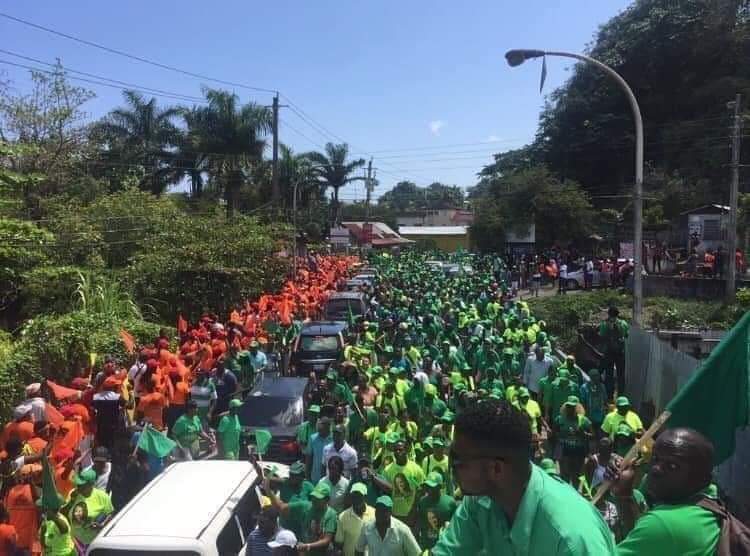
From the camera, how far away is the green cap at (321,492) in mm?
6034

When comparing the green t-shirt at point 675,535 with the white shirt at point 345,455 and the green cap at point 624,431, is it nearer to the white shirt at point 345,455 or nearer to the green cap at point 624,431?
the green cap at point 624,431

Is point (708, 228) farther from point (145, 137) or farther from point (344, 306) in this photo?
point (145, 137)

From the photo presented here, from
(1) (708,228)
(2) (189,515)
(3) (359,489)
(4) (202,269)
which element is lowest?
(3) (359,489)

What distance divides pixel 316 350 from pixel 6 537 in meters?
8.13

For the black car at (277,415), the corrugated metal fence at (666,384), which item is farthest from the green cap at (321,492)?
the corrugated metal fence at (666,384)

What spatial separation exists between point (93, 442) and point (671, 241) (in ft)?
100

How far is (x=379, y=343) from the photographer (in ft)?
46.1

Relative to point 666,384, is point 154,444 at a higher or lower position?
higher

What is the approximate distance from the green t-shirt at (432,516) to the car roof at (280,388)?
3.86 meters

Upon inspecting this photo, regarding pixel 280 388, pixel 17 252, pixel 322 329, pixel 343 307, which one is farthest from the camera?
pixel 343 307

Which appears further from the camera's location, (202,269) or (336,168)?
(336,168)

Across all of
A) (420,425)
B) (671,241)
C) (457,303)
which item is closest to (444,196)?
(671,241)

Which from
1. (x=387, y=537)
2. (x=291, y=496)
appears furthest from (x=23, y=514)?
(x=387, y=537)

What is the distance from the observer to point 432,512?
19.9ft
